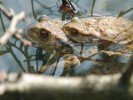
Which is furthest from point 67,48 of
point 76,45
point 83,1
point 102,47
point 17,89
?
point 17,89

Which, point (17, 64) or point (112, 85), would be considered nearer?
point (112, 85)

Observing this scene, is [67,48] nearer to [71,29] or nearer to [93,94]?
[71,29]

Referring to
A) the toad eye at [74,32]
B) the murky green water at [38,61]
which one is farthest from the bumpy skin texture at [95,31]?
the murky green water at [38,61]

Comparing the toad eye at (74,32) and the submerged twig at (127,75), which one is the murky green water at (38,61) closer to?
the toad eye at (74,32)

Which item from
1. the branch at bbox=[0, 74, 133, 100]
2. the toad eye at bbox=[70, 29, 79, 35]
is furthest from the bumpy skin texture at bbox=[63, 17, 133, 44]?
the branch at bbox=[0, 74, 133, 100]

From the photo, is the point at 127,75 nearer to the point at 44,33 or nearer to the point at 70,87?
the point at 70,87

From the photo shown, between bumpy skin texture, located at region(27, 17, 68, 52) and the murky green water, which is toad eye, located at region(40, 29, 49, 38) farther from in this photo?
the murky green water

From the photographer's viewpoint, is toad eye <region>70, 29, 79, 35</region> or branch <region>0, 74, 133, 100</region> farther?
toad eye <region>70, 29, 79, 35</region>

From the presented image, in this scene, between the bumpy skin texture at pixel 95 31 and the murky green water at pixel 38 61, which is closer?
the murky green water at pixel 38 61
